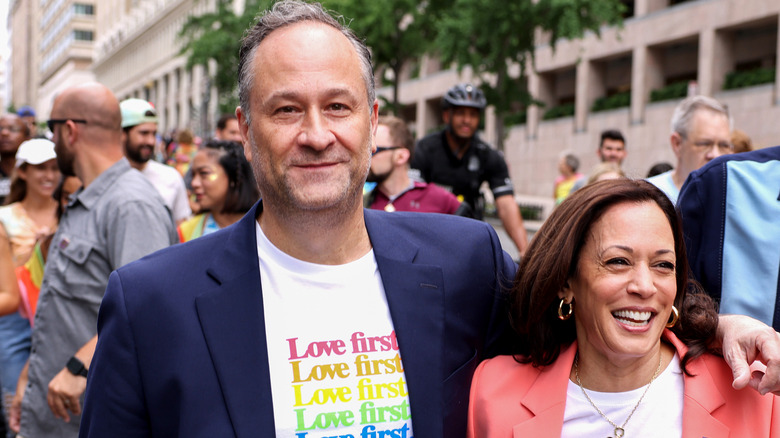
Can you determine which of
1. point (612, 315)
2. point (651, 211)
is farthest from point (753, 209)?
point (612, 315)

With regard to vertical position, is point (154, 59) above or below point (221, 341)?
above

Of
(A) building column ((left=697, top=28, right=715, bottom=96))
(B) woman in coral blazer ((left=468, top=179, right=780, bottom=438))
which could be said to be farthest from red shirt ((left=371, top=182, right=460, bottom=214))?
(A) building column ((left=697, top=28, right=715, bottom=96))

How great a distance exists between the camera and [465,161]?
678 cm

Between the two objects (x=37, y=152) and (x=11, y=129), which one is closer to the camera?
(x=37, y=152)

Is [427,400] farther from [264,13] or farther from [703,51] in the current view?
[703,51]

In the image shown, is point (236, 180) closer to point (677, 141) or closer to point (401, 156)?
point (401, 156)

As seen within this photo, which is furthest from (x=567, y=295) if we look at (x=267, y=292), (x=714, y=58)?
(x=714, y=58)

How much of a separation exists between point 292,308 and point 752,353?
1358 millimetres

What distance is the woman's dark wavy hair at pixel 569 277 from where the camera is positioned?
108 inches

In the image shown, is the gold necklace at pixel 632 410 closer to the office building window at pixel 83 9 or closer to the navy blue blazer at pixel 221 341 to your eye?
the navy blue blazer at pixel 221 341

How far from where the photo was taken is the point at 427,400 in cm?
242

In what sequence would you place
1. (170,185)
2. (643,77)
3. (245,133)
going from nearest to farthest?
(245,133) → (170,185) → (643,77)

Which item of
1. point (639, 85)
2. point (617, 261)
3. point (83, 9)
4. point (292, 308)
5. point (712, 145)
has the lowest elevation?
point (292, 308)

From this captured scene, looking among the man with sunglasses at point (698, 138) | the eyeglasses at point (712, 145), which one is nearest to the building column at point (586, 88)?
the man with sunglasses at point (698, 138)
